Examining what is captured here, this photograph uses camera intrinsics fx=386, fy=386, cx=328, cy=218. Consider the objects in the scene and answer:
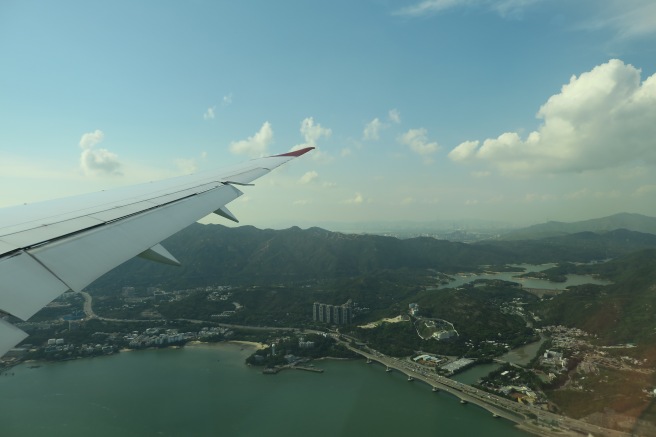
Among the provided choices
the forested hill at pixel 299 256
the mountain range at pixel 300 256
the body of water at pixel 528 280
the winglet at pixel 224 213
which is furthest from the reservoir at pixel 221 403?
the body of water at pixel 528 280

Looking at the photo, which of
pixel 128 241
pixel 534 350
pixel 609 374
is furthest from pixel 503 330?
pixel 128 241

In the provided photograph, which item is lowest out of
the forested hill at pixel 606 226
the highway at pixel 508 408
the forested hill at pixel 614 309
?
the highway at pixel 508 408

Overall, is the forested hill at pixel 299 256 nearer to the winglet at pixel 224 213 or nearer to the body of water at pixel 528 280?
the body of water at pixel 528 280

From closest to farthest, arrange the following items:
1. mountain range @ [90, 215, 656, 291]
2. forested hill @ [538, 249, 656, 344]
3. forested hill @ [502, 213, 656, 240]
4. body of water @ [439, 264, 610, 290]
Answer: forested hill @ [538, 249, 656, 344]
body of water @ [439, 264, 610, 290]
mountain range @ [90, 215, 656, 291]
forested hill @ [502, 213, 656, 240]

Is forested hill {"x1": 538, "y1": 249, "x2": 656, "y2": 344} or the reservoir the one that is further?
forested hill {"x1": 538, "y1": 249, "x2": 656, "y2": 344}

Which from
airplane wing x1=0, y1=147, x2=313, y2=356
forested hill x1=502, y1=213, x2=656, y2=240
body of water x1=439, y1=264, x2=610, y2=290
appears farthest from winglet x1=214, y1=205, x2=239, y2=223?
forested hill x1=502, y1=213, x2=656, y2=240

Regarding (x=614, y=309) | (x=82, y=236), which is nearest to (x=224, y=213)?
(x=82, y=236)

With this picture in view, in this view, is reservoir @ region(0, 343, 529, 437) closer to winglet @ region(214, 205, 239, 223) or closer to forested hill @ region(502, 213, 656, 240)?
winglet @ region(214, 205, 239, 223)

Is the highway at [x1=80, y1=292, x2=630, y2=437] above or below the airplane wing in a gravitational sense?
below
